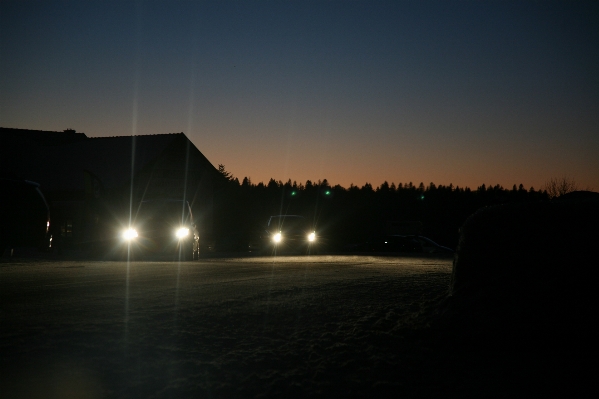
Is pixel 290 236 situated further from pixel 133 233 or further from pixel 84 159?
pixel 84 159

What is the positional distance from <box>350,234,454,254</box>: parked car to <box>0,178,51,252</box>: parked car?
28701 mm

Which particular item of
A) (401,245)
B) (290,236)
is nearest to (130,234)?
(290,236)

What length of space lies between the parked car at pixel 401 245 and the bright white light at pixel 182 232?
17.2m

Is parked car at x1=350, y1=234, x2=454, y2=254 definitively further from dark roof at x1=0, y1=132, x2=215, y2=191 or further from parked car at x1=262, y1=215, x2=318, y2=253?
dark roof at x1=0, y1=132, x2=215, y2=191

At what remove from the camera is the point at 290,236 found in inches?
1049

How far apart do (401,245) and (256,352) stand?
30.7 m

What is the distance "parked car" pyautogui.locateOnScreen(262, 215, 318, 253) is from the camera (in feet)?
87.2

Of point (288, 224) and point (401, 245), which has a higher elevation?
point (288, 224)

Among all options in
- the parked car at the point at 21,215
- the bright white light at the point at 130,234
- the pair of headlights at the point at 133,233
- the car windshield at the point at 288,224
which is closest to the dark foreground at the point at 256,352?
the parked car at the point at 21,215

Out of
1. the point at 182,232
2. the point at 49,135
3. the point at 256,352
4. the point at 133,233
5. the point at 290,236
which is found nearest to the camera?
the point at 256,352

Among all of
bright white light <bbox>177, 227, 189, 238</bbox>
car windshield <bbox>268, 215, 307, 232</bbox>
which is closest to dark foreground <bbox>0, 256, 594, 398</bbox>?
bright white light <bbox>177, 227, 189, 238</bbox>

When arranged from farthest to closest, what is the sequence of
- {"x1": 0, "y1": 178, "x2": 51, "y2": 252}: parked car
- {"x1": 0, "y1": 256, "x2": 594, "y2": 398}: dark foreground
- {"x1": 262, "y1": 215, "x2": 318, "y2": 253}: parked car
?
1. {"x1": 262, "y1": 215, "x2": 318, "y2": 253}: parked car
2. {"x1": 0, "y1": 178, "x2": 51, "y2": 252}: parked car
3. {"x1": 0, "y1": 256, "x2": 594, "y2": 398}: dark foreground

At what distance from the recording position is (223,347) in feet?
14.5

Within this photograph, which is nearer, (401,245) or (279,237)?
(279,237)
